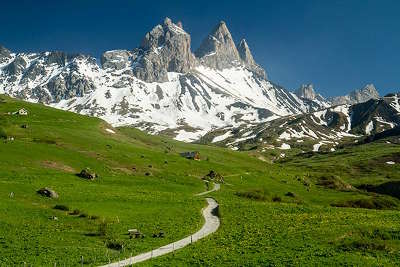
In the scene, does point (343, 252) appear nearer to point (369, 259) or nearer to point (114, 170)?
point (369, 259)

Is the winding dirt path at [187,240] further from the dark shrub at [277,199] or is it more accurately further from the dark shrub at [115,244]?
the dark shrub at [277,199]

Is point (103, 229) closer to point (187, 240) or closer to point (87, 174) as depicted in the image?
point (187, 240)

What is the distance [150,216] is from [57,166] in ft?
150

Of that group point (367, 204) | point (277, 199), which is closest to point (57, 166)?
point (277, 199)

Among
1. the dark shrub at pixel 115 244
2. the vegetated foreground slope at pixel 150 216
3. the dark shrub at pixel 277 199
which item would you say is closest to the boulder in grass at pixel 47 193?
the vegetated foreground slope at pixel 150 216

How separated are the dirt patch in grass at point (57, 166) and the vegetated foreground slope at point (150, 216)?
258 millimetres

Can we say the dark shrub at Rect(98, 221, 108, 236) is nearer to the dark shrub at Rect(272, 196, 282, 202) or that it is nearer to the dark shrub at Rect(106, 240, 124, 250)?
the dark shrub at Rect(106, 240, 124, 250)

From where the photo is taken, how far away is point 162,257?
142ft

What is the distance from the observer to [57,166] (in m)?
103

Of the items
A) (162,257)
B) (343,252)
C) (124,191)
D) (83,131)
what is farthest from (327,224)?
(83,131)

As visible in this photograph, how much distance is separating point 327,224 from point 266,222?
8.31 m

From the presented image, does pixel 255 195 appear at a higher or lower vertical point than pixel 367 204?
higher

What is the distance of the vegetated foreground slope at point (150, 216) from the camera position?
42.9m

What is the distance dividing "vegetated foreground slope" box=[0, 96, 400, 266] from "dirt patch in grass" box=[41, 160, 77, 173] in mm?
258
